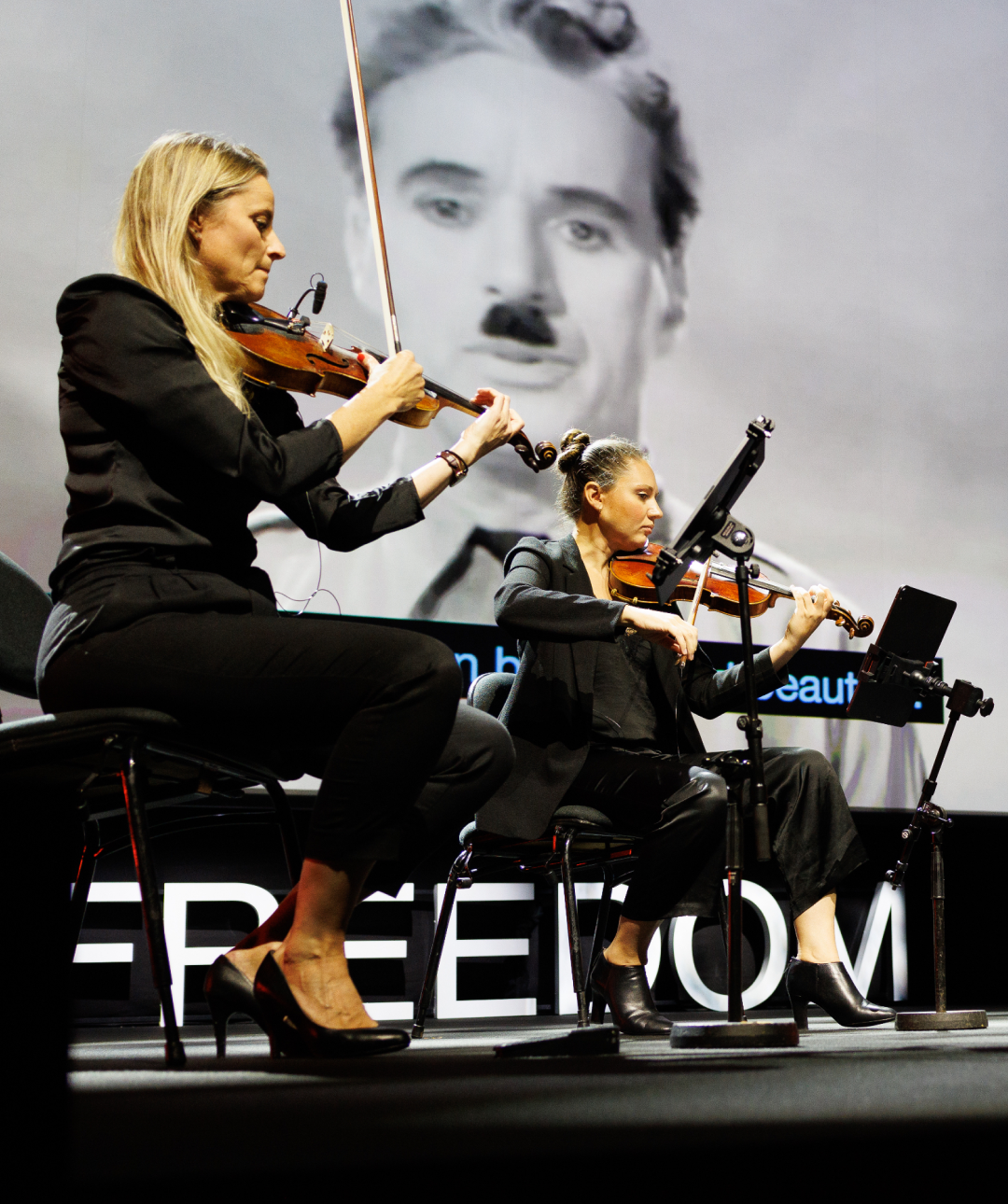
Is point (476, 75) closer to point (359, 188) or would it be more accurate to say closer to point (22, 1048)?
point (359, 188)

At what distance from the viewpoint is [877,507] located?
159 inches

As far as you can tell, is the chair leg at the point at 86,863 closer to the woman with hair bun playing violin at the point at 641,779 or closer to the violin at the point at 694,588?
the woman with hair bun playing violin at the point at 641,779

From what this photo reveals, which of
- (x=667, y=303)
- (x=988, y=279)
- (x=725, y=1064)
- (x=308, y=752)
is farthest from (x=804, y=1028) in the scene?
(x=988, y=279)

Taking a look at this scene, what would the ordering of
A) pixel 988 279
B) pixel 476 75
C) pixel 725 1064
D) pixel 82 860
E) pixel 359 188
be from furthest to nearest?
pixel 988 279
pixel 476 75
pixel 359 188
pixel 82 860
pixel 725 1064

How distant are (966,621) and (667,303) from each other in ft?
4.84

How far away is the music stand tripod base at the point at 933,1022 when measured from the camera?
7.66 feet

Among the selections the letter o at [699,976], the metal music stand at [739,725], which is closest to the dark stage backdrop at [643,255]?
the letter o at [699,976]

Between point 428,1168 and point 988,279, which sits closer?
point 428,1168

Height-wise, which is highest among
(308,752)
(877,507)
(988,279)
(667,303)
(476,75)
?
(476,75)

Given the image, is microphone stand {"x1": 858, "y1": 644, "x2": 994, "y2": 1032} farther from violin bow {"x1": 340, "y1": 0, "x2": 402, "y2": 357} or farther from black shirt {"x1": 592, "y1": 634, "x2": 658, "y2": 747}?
violin bow {"x1": 340, "y1": 0, "x2": 402, "y2": 357}

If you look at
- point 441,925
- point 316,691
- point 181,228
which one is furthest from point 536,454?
point 441,925

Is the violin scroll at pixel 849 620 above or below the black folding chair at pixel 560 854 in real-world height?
above

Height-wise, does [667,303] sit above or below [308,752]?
above

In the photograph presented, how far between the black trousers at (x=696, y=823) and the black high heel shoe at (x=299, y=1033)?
1.07 meters
